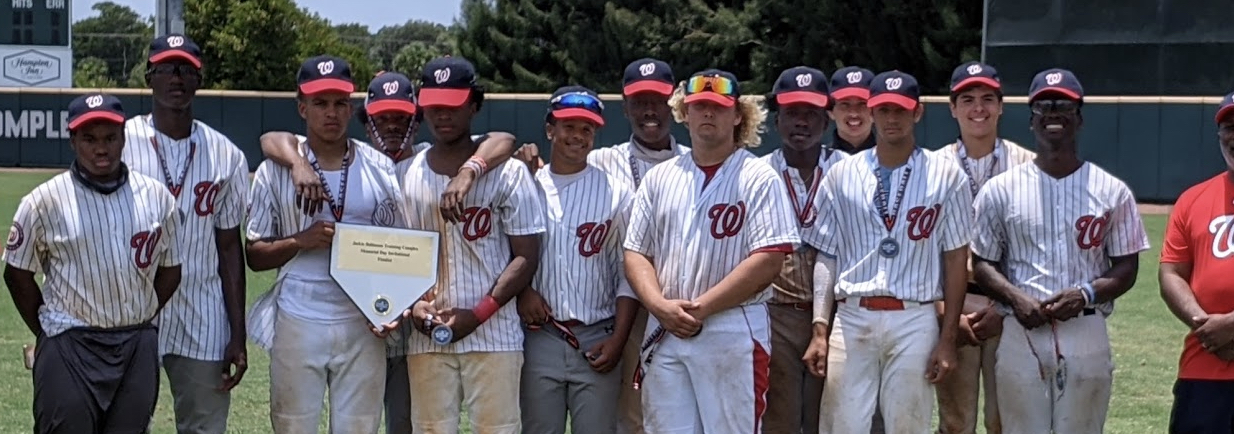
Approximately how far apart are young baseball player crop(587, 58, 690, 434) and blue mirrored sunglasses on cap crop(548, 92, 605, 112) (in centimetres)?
37

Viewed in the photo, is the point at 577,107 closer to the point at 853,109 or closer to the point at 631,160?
the point at 631,160

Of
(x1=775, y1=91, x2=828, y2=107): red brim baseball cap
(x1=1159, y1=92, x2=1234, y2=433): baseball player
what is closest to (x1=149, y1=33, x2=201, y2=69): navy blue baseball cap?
(x1=775, y1=91, x2=828, y2=107): red brim baseball cap

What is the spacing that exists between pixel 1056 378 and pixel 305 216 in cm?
298

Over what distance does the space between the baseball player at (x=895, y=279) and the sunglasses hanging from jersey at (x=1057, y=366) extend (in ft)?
1.25

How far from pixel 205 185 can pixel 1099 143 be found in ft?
61.3

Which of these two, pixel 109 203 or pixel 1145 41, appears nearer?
pixel 109 203

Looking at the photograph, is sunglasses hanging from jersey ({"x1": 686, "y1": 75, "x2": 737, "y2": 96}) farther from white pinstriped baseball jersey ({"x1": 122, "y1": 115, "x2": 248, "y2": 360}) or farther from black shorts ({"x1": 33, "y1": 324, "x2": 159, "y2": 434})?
black shorts ({"x1": 33, "y1": 324, "x2": 159, "y2": 434})

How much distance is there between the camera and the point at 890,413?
559 cm

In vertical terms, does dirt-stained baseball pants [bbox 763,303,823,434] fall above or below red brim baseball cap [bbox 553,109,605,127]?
below

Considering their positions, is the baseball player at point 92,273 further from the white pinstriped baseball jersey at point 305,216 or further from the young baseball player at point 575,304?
the young baseball player at point 575,304

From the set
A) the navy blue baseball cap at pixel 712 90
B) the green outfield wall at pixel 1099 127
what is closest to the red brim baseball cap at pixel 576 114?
the navy blue baseball cap at pixel 712 90

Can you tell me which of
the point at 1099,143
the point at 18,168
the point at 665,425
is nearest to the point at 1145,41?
the point at 1099,143

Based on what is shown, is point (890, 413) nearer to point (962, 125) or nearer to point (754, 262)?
point (754, 262)

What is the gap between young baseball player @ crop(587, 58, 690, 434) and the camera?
6176mm
